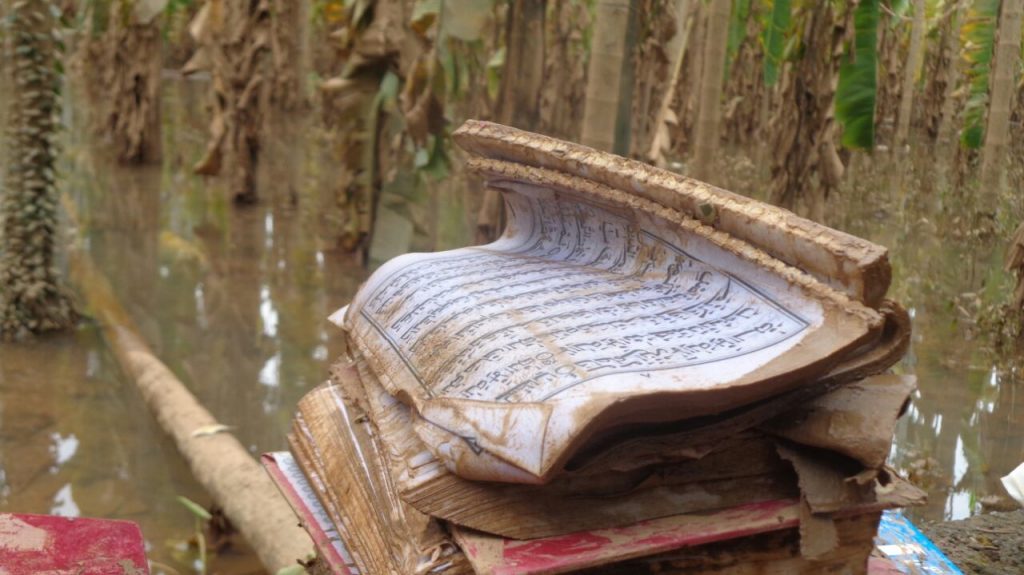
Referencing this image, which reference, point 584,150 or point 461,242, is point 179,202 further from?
point 584,150

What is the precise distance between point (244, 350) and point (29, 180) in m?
1.50

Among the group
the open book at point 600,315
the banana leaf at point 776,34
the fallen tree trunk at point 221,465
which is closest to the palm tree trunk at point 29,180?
the fallen tree trunk at point 221,465

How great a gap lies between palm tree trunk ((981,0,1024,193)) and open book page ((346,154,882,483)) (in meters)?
3.13

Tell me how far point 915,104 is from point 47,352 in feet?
18.6

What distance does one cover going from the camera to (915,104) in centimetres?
717

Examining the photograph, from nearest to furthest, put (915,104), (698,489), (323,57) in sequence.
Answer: (698,489) < (915,104) < (323,57)

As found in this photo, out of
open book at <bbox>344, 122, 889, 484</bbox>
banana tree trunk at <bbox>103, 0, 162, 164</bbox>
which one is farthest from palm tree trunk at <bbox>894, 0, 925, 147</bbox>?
banana tree trunk at <bbox>103, 0, 162, 164</bbox>

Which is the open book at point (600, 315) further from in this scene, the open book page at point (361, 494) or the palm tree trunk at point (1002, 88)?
the palm tree trunk at point (1002, 88)

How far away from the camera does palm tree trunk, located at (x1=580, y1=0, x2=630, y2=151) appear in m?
3.15

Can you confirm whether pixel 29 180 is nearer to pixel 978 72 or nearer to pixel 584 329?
pixel 978 72

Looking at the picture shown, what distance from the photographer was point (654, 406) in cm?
95

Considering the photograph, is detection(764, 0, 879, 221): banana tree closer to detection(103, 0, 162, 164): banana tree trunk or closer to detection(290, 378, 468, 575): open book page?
detection(290, 378, 468, 575): open book page

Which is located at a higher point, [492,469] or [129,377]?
[492,469]

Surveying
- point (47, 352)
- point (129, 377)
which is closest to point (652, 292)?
point (129, 377)
